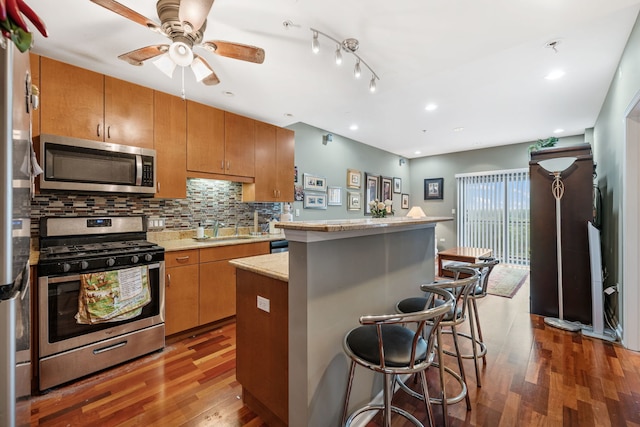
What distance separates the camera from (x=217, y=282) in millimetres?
2949

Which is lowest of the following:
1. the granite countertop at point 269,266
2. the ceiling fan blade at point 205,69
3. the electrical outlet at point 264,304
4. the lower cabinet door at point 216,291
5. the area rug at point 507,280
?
the area rug at point 507,280

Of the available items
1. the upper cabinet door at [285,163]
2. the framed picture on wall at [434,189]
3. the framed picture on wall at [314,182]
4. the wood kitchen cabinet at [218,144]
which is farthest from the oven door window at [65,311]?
the framed picture on wall at [434,189]

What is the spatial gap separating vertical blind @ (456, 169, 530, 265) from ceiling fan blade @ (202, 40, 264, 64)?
6.31 metres

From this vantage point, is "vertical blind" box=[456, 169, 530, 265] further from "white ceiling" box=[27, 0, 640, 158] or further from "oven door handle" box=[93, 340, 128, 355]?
"oven door handle" box=[93, 340, 128, 355]

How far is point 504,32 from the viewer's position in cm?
204

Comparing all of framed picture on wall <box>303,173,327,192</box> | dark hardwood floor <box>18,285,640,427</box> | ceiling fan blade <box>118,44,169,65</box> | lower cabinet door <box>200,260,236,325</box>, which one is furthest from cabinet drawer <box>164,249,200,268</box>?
framed picture on wall <box>303,173,327,192</box>

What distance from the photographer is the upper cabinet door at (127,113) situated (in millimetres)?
2463

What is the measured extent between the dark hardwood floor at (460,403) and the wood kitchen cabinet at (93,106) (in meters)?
1.98

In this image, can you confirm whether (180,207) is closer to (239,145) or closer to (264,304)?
(239,145)

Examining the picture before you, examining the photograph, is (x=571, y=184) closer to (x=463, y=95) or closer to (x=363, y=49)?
(x=463, y=95)

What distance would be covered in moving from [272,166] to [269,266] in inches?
93.5

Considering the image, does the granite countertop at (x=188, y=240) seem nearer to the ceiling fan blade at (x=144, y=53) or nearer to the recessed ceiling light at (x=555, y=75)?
the ceiling fan blade at (x=144, y=53)

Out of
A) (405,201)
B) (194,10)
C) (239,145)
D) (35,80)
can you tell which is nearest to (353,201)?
(405,201)

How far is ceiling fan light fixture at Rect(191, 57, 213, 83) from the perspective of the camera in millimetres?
2029
